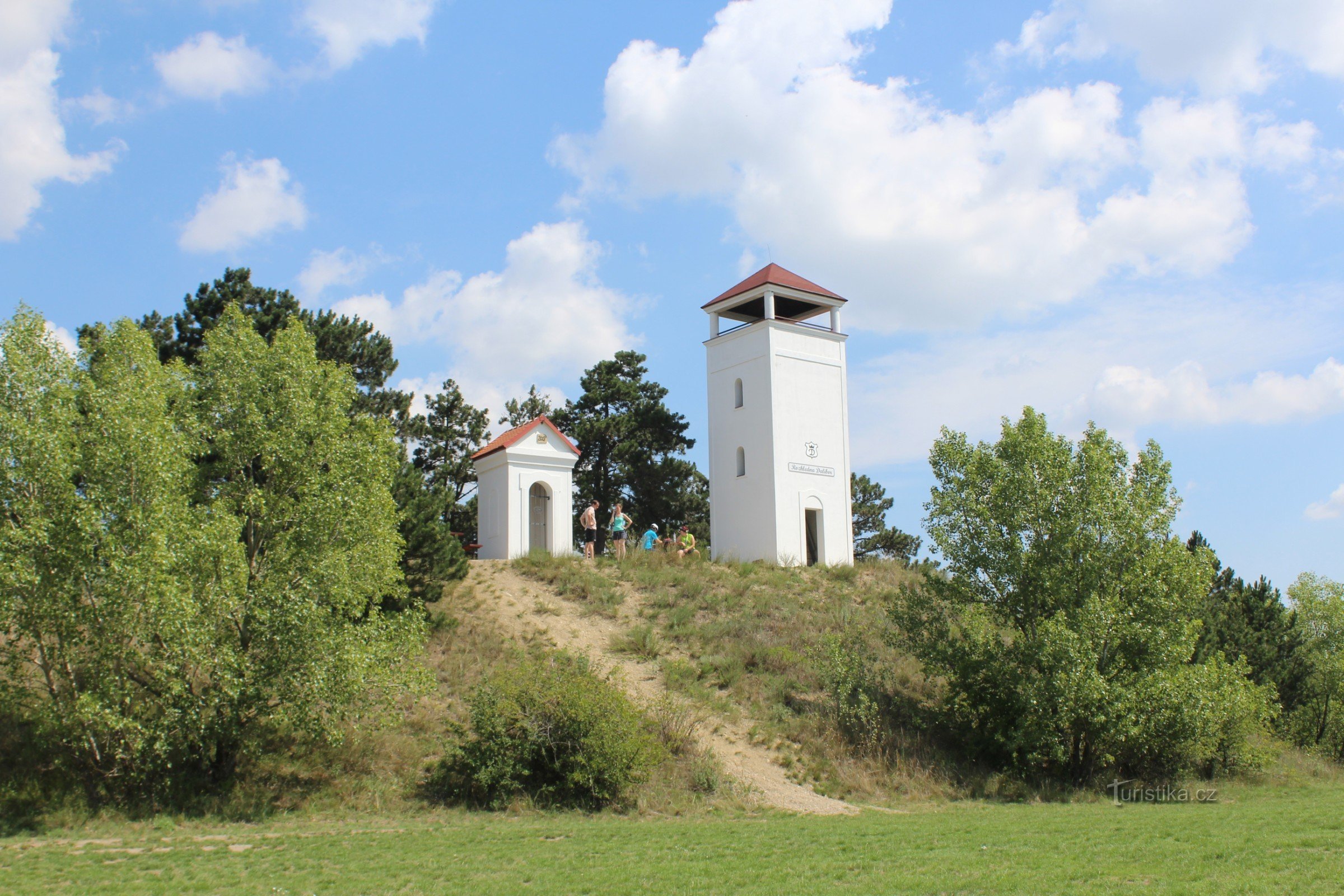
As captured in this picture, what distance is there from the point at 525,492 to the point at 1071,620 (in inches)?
626

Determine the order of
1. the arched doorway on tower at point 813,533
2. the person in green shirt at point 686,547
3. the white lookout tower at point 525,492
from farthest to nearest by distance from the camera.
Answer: the arched doorway on tower at point 813,533
the person in green shirt at point 686,547
the white lookout tower at point 525,492

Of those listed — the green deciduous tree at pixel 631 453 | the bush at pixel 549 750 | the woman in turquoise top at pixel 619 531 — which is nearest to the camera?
the bush at pixel 549 750

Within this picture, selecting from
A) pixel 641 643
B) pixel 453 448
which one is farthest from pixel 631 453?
pixel 641 643

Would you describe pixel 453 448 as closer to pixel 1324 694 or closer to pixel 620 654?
pixel 620 654

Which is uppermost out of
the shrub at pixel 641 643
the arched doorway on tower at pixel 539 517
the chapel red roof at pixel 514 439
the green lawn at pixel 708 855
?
the chapel red roof at pixel 514 439

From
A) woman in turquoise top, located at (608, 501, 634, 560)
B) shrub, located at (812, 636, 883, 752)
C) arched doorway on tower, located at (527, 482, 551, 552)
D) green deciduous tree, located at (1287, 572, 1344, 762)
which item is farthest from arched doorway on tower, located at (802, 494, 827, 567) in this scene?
green deciduous tree, located at (1287, 572, 1344, 762)

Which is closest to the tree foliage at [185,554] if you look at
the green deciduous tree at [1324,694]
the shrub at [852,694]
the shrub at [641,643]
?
the shrub at [641,643]

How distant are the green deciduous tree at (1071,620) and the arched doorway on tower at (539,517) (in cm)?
1233

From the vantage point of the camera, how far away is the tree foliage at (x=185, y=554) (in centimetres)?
1555

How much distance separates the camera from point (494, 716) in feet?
58.9

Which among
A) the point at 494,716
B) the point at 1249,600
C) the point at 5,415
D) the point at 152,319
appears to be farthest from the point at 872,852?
the point at 1249,600

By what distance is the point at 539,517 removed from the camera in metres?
32.2

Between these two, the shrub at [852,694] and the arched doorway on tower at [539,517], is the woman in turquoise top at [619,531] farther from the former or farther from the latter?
the shrub at [852,694]

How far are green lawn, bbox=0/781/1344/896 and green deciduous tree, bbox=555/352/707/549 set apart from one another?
2392 centimetres
